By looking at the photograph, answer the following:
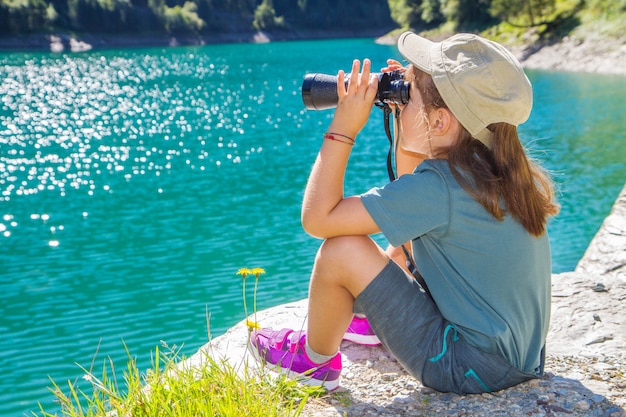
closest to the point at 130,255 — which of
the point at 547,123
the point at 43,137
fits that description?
the point at 43,137

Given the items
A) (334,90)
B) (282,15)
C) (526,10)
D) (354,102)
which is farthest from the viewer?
(282,15)

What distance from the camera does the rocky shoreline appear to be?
238 cm

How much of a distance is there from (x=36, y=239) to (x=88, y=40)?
151 feet

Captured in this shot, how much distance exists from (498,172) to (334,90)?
63 cm

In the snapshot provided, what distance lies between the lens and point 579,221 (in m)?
8.48

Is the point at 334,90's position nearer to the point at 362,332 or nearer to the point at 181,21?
the point at 362,332

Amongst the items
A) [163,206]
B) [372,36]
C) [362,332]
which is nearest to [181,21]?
[372,36]

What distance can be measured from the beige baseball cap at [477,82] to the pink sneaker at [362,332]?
1052mm

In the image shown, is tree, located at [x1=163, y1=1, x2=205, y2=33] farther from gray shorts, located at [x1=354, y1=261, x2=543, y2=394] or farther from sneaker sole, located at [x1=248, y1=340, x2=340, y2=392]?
gray shorts, located at [x1=354, y1=261, x2=543, y2=394]

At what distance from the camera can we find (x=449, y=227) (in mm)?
2182

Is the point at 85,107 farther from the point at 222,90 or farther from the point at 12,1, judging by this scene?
the point at 12,1

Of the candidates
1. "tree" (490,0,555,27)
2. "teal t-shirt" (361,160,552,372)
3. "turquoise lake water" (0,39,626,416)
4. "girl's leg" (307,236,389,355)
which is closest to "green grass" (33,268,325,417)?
"girl's leg" (307,236,389,355)

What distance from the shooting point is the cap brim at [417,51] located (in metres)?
2.19

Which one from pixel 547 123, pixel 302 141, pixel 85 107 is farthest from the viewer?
pixel 85 107
